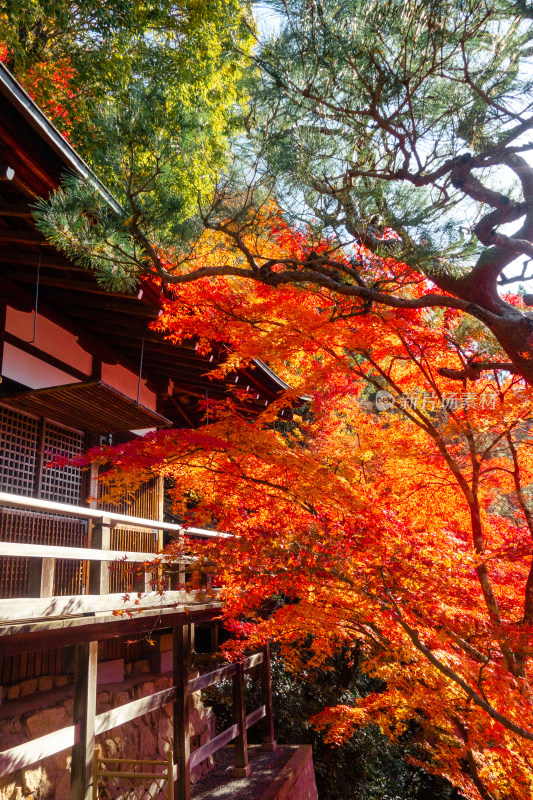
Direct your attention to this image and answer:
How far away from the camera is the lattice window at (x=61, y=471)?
7335mm

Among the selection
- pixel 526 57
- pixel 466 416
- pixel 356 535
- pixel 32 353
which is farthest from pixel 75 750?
pixel 526 57

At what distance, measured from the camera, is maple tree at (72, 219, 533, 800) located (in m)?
7.16

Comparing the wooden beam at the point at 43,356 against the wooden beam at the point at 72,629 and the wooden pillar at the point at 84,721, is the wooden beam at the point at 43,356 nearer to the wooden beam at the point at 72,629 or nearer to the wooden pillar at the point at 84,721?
the wooden beam at the point at 72,629

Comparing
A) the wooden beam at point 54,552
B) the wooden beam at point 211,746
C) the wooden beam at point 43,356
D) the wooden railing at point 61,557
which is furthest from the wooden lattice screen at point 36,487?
the wooden beam at point 211,746

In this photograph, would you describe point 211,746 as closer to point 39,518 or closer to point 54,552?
point 39,518

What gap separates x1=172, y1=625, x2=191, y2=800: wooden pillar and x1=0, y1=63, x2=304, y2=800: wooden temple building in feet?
0.07

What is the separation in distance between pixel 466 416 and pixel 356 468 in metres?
2.83

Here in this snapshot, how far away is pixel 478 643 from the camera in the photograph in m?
8.16

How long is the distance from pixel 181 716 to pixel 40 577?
418 cm

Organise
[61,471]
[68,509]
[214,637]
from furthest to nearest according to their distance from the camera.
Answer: [214,637], [61,471], [68,509]

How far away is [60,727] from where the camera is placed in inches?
273

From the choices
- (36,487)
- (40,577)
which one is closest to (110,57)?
(36,487)

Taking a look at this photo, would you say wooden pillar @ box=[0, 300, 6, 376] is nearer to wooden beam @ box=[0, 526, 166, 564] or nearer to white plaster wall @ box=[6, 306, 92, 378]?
white plaster wall @ box=[6, 306, 92, 378]

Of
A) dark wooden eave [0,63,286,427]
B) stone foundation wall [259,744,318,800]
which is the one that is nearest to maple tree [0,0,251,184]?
dark wooden eave [0,63,286,427]
